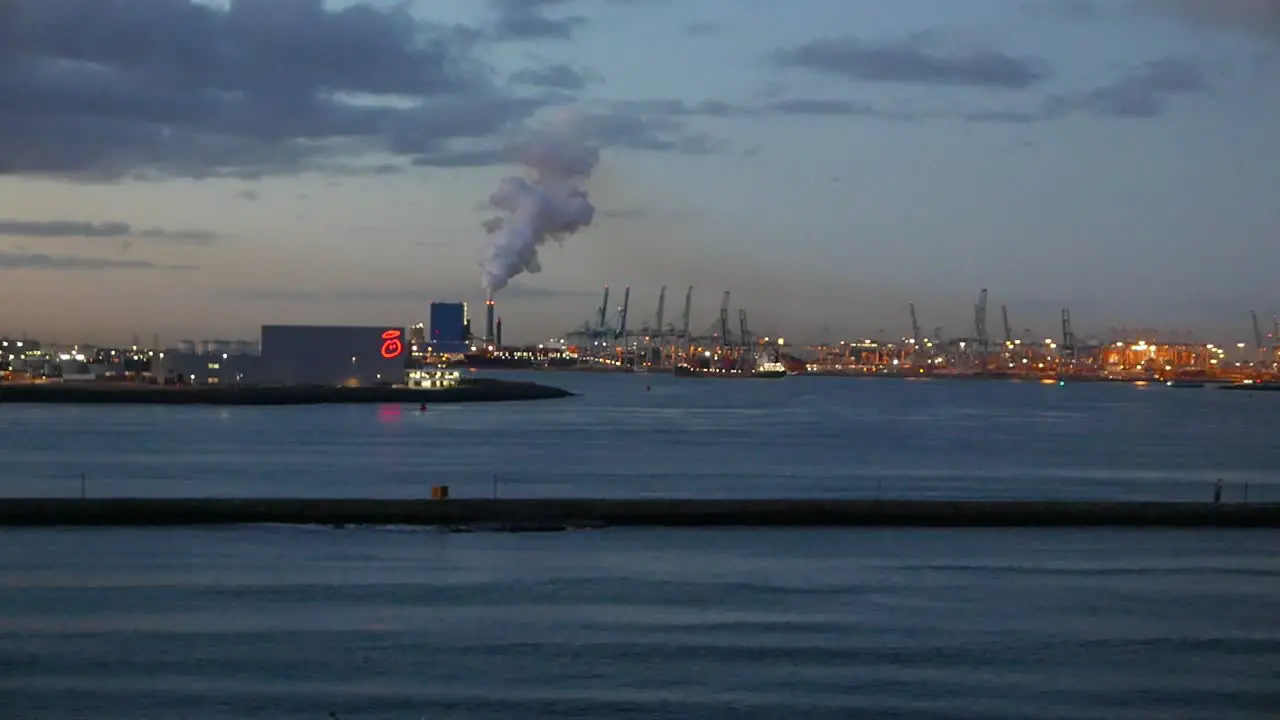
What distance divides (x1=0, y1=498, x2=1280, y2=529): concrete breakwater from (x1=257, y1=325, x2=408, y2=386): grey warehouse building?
51343 millimetres

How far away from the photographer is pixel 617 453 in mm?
39438

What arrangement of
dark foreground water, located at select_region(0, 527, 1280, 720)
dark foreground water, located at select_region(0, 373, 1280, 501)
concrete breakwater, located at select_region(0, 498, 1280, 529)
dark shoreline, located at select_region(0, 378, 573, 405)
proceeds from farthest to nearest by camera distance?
dark shoreline, located at select_region(0, 378, 573, 405) < dark foreground water, located at select_region(0, 373, 1280, 501) < concrete breakwater, located at select_region(0, 498, 1280, 529) < dark foreground water, located at select_region(0, 527, 1280, 720)

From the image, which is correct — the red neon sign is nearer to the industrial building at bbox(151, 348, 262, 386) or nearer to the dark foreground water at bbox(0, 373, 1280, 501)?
the dark foreground water at bbox(0, 373, 1280, 501)

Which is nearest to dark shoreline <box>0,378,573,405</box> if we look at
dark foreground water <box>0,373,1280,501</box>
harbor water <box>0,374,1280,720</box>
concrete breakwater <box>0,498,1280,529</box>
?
dark foreground water <box>0,373,1280,501</box>

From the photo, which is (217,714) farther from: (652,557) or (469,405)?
(469,405)

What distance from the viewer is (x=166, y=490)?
27.7 meters

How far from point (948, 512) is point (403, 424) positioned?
35467 millimetres

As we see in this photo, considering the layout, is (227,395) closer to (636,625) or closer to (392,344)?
(392,344)

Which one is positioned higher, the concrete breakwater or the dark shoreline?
the dark shoreline

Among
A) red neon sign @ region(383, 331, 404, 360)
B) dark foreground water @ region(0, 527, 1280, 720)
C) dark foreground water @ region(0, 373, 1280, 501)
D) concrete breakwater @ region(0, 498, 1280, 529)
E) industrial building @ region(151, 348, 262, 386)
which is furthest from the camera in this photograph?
industrial building @ region(151, 348, 262, 386)

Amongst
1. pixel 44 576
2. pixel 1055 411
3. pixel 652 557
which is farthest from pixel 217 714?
pixel 1055 411

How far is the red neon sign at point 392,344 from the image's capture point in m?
73.0

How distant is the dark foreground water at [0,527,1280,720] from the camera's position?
11.0 m

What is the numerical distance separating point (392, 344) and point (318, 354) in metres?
3.93
